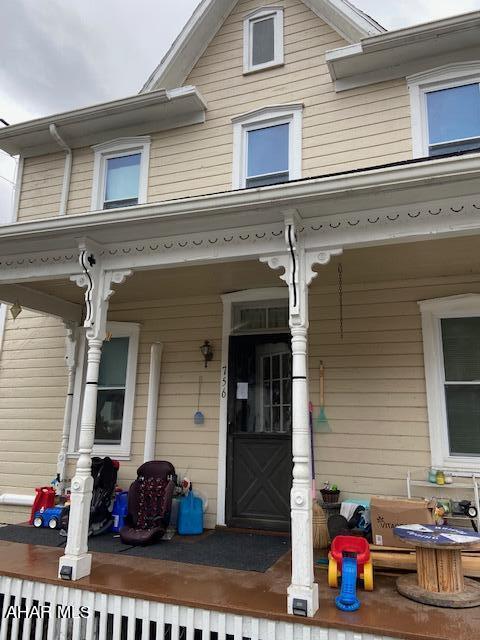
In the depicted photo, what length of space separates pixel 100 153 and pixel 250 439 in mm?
4450

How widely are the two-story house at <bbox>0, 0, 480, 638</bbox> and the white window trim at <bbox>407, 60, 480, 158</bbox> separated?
0.08ft

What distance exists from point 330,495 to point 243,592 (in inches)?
66.8

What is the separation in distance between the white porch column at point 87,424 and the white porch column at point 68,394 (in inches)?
91.2

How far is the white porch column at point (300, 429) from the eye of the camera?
2877mm

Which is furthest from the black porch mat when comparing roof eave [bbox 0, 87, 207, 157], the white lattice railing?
roof eave [bbox 0, 87, 207, 157]

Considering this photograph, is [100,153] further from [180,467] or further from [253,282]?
[180,467]

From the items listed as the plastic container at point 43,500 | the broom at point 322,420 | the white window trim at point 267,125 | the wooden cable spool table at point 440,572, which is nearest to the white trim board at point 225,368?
the broom at point 322,420

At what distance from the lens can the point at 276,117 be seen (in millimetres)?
5734

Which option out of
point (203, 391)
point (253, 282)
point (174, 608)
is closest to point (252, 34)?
point (253, 282)

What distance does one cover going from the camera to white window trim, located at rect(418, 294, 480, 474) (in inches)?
175

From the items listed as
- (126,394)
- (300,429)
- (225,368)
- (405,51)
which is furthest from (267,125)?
(300,429)

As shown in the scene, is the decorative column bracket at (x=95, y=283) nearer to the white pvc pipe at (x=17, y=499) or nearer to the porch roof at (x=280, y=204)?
the porch roof at (x=280, y=204)

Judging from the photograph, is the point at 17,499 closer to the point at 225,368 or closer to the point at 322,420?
the point at 225,368

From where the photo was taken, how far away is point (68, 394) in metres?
6.13
